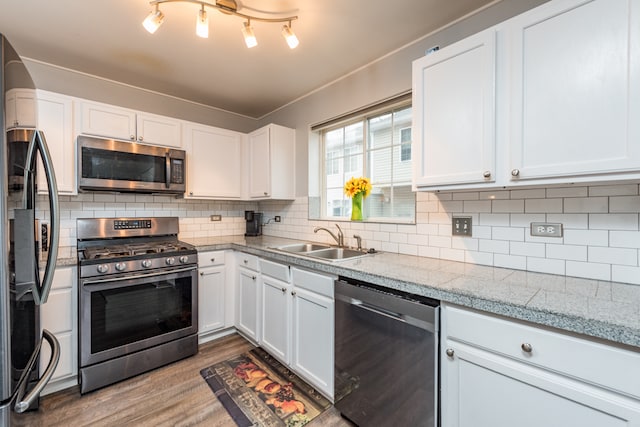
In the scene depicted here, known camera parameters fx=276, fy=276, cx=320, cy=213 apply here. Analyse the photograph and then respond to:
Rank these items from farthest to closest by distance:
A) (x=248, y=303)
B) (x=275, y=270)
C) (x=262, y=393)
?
(x=248, y=303) → (x=275, y=270) → (x=262, y=393)

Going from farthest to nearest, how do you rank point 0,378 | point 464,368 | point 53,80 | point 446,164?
1. point 53,80
2. point 446,164
3. point 464,368
4. point 0,378

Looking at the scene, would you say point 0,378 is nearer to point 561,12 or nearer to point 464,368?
point 464,368

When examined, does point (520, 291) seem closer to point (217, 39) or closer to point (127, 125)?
point (217, 39)

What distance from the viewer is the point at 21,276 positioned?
37.3 inches

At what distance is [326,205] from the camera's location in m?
2.85

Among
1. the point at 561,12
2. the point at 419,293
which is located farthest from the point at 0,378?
the point at 561,12

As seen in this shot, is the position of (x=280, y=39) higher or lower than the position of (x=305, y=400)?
higher

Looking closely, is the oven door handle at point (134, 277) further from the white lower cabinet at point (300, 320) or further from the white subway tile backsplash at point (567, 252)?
the white subway tile backsplash at point (567, 252)

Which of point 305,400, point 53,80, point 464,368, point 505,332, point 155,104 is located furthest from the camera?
point 155,104

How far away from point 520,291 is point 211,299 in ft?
7.74

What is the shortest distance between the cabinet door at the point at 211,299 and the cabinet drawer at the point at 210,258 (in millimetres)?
41

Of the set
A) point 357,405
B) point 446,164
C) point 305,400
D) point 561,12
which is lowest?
point 305,400

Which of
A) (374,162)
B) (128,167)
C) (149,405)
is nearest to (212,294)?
(149,405)

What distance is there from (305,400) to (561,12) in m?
2.41
